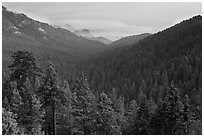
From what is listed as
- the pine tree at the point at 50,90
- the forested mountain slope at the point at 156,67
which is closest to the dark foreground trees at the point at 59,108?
the pine tree at the point at 50,90

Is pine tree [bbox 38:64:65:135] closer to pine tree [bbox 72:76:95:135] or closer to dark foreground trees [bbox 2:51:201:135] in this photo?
dark foreground trees [bbox 2:51:201:135]

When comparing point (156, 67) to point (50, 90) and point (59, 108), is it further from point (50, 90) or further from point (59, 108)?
point (50, 90)

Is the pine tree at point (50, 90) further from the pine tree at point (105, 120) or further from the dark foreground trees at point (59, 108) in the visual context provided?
the pine tree at point (105, 120)

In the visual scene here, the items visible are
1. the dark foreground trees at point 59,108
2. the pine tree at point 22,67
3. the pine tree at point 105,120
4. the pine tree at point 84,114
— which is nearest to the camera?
the dark foreground trees at point 59,108

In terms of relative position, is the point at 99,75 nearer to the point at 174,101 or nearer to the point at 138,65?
the point at 138,65

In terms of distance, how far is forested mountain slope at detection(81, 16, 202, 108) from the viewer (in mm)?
111994

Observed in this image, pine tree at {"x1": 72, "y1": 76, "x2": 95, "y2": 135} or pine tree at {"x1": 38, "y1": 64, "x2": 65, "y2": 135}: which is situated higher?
pine tree at {"x1": 38, "y1": 64, "x2": 65, "y2": 135}

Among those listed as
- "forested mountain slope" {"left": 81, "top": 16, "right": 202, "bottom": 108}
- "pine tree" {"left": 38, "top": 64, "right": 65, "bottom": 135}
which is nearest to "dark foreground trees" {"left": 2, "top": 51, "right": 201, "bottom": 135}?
"pine tree" {"left": 38, "top": 64, "right": 65, "bottom": 135}

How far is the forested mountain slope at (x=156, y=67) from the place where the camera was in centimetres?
11199

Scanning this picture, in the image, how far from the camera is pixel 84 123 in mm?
25875

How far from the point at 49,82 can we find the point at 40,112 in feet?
7.59

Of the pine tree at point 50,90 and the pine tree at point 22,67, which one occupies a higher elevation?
the pine tree at point 22,67

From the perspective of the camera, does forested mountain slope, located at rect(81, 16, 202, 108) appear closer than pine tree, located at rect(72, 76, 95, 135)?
No

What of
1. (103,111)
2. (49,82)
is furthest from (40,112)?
(103,111)
